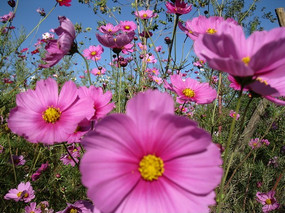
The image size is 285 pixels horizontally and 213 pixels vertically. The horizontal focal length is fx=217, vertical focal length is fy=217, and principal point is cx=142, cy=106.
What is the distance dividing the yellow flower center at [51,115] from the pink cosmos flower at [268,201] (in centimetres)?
148

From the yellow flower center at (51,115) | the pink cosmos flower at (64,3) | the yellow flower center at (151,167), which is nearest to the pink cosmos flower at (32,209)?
the yellow flower center at (51,115)

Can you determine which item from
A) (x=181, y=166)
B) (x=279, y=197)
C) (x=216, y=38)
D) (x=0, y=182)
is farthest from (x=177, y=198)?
(x=279, y=197)

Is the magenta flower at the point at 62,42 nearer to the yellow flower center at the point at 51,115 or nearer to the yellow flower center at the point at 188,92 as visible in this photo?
the yellow flower center at the point at 51,115

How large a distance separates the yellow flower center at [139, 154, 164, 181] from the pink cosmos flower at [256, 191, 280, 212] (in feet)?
4.58

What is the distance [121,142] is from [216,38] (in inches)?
9.1

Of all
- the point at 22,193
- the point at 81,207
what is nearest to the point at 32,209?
the point at 22,193

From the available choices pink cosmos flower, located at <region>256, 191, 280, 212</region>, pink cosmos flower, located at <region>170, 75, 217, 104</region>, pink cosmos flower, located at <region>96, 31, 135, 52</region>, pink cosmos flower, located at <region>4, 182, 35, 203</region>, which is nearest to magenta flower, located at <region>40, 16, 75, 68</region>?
pink cosmos flower, located at <region>96, 31, 135, 52</region>

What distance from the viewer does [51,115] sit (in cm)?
58

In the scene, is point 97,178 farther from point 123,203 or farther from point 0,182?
point 0,182

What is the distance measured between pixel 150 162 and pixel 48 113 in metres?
0.34

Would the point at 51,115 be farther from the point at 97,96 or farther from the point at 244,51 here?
the point at 244,51

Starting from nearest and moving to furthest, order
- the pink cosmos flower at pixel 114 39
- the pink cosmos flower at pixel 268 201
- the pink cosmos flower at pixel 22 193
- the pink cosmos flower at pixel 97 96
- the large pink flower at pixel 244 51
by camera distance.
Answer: the large pink flower at pixel 244 51, the pink cosmos flower at pixel 97 96, the pink cosmos flower at pixel 114 39, the pink cosmos flower at pixel 22 193, the pink cosmos flower at pixel 268 201

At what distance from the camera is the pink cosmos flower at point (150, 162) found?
1.11 feet

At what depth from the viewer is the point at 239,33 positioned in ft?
1.26
